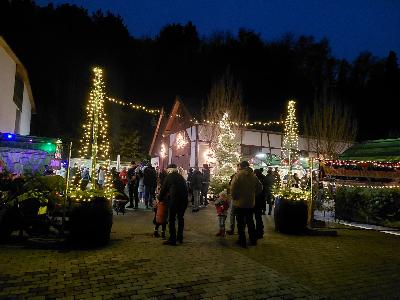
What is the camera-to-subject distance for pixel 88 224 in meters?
6.71

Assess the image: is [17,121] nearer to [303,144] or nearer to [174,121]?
[174,121]

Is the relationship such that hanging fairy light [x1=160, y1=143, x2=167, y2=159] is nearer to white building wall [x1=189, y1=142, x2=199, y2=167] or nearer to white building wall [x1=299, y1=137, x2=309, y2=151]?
white building wall [x1=189, y1=142, x2=199, y2=167]

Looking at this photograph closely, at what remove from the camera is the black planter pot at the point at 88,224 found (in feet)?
22.0

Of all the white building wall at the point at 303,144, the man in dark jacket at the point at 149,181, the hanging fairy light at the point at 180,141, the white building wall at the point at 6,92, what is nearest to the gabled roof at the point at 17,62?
the white building wall at the point at 6,92

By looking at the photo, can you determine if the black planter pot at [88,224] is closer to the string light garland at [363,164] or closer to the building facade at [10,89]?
the string light garland at [363,164]

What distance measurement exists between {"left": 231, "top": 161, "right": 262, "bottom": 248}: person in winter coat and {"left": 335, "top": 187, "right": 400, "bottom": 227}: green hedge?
19.1 feet

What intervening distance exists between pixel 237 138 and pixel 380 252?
647 inches

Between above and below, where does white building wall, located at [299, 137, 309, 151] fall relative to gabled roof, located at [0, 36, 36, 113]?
below

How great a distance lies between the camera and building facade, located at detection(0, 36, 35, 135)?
1786 centimetres

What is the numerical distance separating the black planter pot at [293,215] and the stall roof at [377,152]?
6943mm

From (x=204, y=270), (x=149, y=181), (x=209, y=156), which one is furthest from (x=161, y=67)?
(x=204, y=270)

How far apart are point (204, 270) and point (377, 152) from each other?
1269 centimetres

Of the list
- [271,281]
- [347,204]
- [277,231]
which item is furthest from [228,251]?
[347,204]

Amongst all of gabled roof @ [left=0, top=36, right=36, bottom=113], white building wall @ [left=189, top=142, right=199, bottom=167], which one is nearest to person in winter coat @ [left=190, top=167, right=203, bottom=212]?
white building wall @ [left=189, top=142, right=199, bottom=167]
